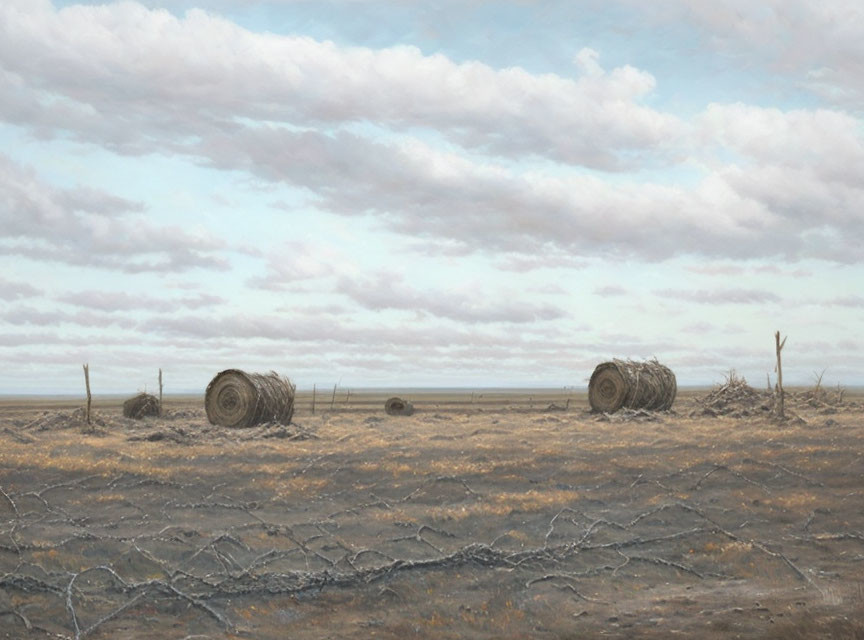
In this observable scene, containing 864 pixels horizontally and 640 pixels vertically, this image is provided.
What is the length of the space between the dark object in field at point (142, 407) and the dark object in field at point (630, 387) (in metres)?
14.0

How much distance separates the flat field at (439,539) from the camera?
293 inches

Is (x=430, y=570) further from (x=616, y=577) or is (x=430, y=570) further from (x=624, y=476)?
(x=624, y=476)

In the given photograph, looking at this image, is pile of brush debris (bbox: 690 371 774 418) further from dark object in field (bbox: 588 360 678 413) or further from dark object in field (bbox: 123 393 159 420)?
dark object in field (bbox: 123 393 159 420)

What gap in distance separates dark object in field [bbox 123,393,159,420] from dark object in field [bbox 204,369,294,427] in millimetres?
6806

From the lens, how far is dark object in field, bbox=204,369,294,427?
23.1 metres

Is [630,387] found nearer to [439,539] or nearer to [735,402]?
[735,402]

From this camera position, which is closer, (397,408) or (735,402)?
(735,402)

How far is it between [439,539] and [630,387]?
17515 millimetres

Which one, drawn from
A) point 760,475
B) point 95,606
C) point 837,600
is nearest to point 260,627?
point 95,606

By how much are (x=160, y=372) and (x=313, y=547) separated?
22.5m

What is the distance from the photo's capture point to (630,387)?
2672 centimetres

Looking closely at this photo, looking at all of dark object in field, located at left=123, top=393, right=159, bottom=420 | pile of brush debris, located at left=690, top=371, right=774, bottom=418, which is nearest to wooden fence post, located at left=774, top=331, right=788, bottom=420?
pile of brush debris, located at left=690, top=371, right=774, bottom=418

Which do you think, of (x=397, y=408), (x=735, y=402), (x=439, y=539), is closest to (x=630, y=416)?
(x=735, y=402)

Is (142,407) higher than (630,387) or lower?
lower
